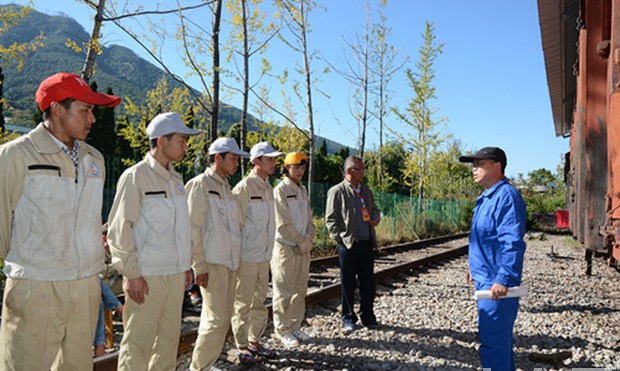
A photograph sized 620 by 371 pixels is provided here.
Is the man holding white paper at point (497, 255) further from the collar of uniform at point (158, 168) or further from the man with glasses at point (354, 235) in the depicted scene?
the collar of uniform at point (158, 168)

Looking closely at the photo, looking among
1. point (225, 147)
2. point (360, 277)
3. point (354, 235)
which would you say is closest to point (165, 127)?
point (225, 147)

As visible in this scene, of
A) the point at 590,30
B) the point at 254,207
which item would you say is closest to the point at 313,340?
the point at 254,207

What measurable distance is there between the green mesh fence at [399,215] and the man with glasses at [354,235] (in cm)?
451

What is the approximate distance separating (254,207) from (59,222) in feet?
7.46

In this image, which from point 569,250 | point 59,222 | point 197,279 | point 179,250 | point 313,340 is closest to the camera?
point 59,222

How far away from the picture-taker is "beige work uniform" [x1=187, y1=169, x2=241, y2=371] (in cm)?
374

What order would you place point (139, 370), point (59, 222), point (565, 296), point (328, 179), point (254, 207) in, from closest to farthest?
point (59, 222) < point (139, 370) < point (254, 207) < point (565, 296) < point (328, 179)

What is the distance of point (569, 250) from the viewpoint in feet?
53.0

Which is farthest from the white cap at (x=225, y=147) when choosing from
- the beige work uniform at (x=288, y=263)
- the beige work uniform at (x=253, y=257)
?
the beige work uniform at (x=288, y=263)

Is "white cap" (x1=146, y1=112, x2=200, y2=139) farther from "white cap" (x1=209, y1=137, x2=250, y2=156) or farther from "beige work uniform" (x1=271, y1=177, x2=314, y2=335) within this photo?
"beige work uniform" (x1=271, y1=177, x2=314, y2=335)

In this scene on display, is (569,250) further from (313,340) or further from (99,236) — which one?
(99,236)

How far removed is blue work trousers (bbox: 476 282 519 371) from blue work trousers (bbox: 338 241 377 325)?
229 centimetres

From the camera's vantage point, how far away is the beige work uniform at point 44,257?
235cm

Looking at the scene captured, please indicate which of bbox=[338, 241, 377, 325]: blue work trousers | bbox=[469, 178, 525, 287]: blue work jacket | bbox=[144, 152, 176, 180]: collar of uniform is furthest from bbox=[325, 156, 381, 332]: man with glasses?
bbox=[144, 152, 176, 180]: collar of uniform
